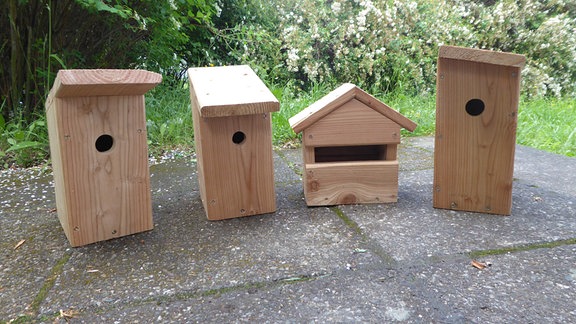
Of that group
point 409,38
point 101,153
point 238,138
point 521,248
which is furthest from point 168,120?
point 409,38

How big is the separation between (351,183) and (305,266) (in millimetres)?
655

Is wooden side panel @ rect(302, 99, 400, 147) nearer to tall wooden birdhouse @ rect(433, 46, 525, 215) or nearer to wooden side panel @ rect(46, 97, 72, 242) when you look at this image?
tall wooden birdhouse @ rect(433, 46, 525, 215)

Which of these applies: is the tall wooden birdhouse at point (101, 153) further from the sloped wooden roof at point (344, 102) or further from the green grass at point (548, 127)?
the green grass at point (548, 127)

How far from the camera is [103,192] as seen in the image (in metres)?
1.69

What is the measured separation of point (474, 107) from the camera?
1.90 meters

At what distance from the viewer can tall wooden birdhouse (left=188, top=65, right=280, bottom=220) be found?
5.95ft

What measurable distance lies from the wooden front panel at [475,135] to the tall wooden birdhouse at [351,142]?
0.20m

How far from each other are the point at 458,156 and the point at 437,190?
0.18 metres

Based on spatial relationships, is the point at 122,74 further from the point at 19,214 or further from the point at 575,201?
the point at 575,201

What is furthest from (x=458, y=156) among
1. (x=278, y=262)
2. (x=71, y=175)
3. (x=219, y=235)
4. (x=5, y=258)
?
(x=5, y=258)

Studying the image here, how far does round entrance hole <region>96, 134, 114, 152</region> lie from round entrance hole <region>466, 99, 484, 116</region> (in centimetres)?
151

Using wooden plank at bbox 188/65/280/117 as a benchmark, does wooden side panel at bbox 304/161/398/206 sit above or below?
below

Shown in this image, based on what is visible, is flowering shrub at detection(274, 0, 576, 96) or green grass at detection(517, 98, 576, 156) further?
flowering shrub at detection(274, 0, 576, 96)

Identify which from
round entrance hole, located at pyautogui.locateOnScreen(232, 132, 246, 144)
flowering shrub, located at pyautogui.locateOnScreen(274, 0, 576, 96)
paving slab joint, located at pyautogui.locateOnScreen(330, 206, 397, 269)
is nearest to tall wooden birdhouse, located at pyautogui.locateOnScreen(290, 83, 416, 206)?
paving slab joint, located at pyautogui.locateOnScreen(330, 206, 397, 269)
